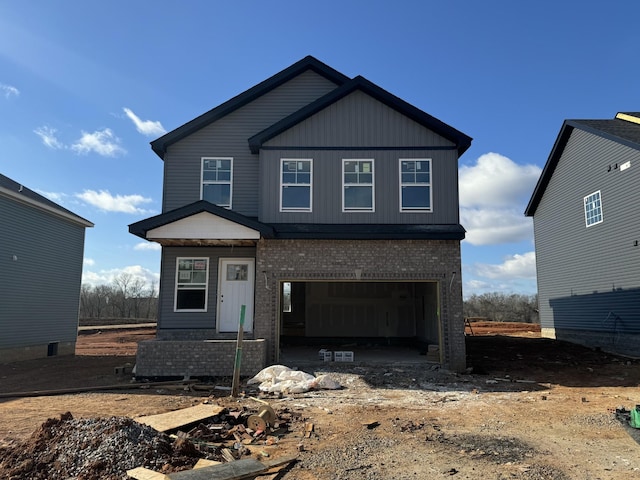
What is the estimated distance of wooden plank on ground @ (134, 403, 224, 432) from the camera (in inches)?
286

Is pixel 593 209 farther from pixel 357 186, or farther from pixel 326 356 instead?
pixel 326 356

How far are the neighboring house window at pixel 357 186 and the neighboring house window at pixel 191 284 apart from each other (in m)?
4.75

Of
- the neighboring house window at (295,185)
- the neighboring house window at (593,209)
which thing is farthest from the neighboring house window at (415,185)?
the neighboring house window at (593,209)

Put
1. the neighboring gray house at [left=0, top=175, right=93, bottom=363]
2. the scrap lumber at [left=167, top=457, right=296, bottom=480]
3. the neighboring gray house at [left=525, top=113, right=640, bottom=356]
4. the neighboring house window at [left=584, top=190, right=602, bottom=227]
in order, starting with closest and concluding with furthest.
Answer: the scrap lumber at [left=167, top=457, right=296, bottom=480] → the neighboring gray house at [left=0, top=175, right=93, bottom=363] → the neighboring gray house at [left=525, top=113, right=640, bottom=356] → the neighboring house window at [left=584, top=190, right=602, bottom=227]

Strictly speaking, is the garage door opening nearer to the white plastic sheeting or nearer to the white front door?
the white front door

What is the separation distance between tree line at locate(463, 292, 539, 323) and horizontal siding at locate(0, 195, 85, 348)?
96.2ft

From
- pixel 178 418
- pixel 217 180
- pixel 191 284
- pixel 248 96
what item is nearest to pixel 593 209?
pixel 248 96

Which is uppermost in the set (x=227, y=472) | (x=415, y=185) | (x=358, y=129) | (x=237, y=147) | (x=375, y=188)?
(x=358, y=129)

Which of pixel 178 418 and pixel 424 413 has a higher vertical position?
pixel 178 418

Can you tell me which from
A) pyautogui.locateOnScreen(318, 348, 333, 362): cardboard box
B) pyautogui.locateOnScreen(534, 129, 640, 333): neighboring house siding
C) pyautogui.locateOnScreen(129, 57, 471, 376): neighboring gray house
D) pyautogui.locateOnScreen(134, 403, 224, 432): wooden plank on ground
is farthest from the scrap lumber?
pyautogui.locateOnScreen(534, 129, 640, 333): neighboring house siding

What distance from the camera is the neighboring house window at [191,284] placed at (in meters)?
14.3

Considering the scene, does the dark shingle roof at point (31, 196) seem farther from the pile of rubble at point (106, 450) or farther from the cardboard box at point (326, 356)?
the pile of rubble at point (106, 450)

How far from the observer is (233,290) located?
1448 centimetres

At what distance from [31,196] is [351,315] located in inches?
524
